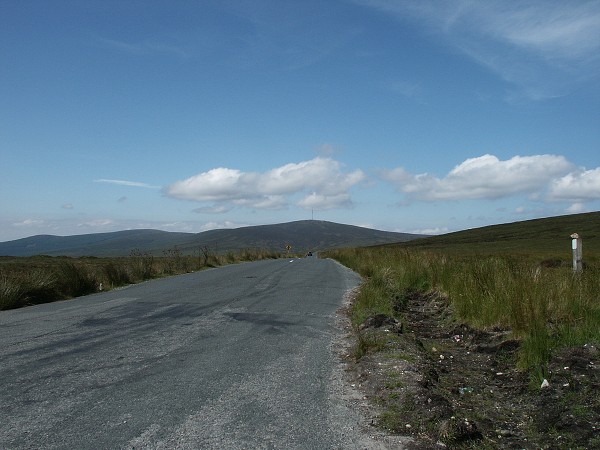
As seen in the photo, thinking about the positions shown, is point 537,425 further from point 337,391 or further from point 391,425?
point 337,391

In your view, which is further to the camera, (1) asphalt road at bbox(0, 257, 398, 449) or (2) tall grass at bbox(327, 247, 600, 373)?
(2) tall grass at bbox(327, 247, 600, 373)

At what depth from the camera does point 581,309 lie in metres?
7.83

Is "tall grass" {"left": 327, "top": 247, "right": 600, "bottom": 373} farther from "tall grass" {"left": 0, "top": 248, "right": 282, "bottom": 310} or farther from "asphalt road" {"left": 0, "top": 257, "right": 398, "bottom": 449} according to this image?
"tall grass" {"left": 0, "top": 248, "right": 282, "bottom": 310}

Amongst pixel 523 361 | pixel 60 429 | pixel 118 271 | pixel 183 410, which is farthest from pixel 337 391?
pixel 118 271

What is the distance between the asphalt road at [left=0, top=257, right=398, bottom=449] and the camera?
4500 millimetres

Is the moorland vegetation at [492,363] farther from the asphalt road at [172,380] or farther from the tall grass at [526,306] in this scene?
the asphalt road at [172,380]

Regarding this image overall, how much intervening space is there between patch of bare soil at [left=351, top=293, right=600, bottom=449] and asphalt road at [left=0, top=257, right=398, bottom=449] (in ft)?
1.74

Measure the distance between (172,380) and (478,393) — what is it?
3456 mm

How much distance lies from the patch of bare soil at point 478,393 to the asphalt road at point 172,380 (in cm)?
53

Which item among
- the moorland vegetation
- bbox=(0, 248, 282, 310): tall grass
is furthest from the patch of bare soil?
bbox=(0, 248, 282, 310): tall grass

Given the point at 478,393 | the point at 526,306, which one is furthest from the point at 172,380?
the point at 526,306

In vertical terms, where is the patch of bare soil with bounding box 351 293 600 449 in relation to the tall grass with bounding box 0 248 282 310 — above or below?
below

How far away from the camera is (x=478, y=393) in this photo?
5793mm

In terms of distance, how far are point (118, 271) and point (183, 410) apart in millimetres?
17459
